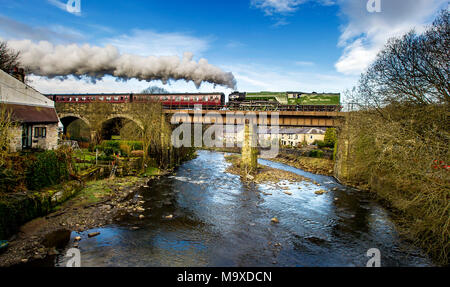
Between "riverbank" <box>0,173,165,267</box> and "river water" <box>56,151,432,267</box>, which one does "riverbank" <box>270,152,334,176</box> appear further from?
"riverbank" <box>0,173,165,267</box>

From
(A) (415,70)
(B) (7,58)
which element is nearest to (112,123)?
(B) (7,58)

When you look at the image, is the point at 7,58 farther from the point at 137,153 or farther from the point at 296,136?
the point at 296,136

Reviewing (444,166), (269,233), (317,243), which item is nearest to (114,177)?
(269,233)

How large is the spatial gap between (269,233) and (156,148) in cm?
2074

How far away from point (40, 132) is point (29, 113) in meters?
2.44

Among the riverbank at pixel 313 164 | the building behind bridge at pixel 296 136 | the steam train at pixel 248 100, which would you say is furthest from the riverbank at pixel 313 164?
the building behind bridge at pixel 296 136

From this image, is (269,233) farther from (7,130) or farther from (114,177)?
(114,177)

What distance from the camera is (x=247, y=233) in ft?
41.0

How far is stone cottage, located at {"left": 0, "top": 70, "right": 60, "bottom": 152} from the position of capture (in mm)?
18375

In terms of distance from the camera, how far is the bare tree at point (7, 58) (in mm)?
28500

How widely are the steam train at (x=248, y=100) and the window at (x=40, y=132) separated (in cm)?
1472

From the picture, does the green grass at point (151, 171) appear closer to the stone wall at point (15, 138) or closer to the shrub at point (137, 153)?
the shrub at point (137, 153)

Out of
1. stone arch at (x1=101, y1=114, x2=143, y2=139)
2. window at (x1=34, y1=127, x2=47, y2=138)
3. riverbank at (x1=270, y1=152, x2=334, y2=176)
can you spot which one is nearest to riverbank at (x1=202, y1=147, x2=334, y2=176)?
riverbank at (x1=270, y1=152, x2=334, y2=176)

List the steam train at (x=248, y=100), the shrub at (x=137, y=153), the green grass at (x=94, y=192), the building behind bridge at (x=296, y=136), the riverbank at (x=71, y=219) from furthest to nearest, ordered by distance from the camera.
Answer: the building behind bridge at (x=296, y=136) → the steam train at (x=248, y=100) → the shrub at (x=137, y=153) → the green grass at (x=94, y=192) → the riverbank at (x=71, y=219)
